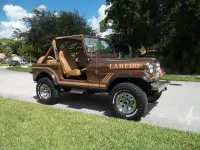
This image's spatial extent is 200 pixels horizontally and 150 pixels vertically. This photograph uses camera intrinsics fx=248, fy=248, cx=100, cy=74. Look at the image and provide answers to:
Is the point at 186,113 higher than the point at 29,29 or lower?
lower

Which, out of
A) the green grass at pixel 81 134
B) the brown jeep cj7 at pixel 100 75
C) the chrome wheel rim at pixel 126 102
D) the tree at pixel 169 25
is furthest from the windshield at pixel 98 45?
the tree at pixel 169 25

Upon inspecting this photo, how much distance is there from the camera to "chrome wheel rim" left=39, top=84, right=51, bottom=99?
7.65 meters

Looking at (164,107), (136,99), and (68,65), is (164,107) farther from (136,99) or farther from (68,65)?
(68,65)

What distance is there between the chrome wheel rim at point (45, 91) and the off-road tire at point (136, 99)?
2.56 meters

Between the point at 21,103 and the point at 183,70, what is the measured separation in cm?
1777

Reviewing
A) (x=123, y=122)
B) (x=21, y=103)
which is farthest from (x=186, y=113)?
(x=21, y=103)

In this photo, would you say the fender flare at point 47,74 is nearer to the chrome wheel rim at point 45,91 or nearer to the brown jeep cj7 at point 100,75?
the brown jeep cj7 at point 100,75

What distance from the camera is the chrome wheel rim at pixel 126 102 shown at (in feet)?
18.9

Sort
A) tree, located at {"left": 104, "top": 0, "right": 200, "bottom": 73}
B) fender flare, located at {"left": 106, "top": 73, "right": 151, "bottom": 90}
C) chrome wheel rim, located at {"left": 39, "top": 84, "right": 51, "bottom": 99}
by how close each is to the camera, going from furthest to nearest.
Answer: tree, located at {"left": 104, "top": 0, "right": 200, "bottom": 73}, chrome wheel rim, located at {"left": 39, "top": 84, "right": 51, "bottom": 99}, fender flare, located at {"left": 106, "top": 73, "right": 151, "bottom": 90}

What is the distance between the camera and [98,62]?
253 inches

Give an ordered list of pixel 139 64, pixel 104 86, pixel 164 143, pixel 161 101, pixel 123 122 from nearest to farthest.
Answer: pixel 164 143 → pixel 123 122 → pixel 139 64 → pixel 104 86 → pixel 161 101

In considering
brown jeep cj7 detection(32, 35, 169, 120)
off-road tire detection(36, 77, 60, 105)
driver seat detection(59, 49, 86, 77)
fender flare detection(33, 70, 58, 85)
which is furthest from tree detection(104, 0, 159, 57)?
off-road tire detection(36, 77, 60, 105)

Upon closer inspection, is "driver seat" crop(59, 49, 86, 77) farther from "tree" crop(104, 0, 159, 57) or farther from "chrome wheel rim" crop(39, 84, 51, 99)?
"tree" crop(104, 0, 159, 57)

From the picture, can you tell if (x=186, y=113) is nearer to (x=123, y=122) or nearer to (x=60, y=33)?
(x=123, y=122)
